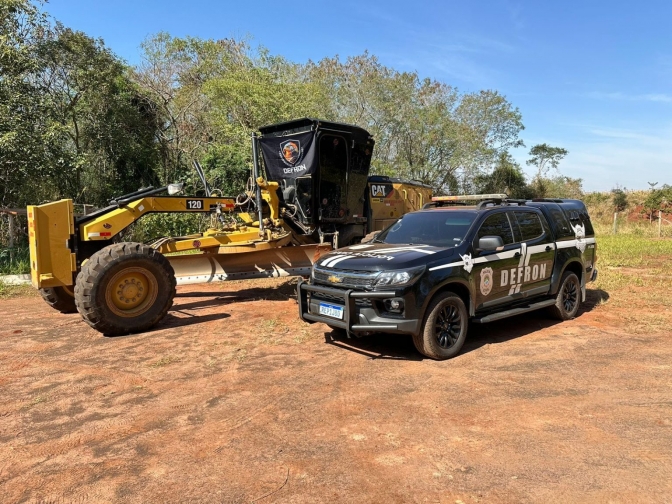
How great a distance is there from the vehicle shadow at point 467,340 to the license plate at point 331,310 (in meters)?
0.61

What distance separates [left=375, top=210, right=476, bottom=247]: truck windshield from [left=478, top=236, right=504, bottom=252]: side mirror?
0.24 m

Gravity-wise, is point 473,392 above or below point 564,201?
below

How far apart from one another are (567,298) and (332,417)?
16.5ft

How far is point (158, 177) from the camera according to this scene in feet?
73.6

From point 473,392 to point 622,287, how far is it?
6.92 m

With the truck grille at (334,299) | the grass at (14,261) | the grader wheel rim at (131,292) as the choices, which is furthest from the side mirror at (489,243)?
the grass at (14,261)

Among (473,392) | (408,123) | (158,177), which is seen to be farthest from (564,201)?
(158,177)

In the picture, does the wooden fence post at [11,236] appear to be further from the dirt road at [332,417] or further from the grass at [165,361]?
the grass at [165,361]

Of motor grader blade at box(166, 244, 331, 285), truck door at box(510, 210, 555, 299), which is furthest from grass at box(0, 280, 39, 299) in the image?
truck door at box(510, 210, 555, 299)

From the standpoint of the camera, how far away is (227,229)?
352 inches

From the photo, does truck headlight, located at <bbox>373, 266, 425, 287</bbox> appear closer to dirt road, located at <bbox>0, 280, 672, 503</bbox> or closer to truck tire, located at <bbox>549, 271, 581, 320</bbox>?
dirt road, located at <bbox>0, 280, 672, 503</bbox>

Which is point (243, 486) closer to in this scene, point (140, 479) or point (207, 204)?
point (140, 479)

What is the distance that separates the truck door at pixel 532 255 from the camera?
6730 mm

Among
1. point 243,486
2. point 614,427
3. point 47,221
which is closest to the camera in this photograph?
point 243,486
